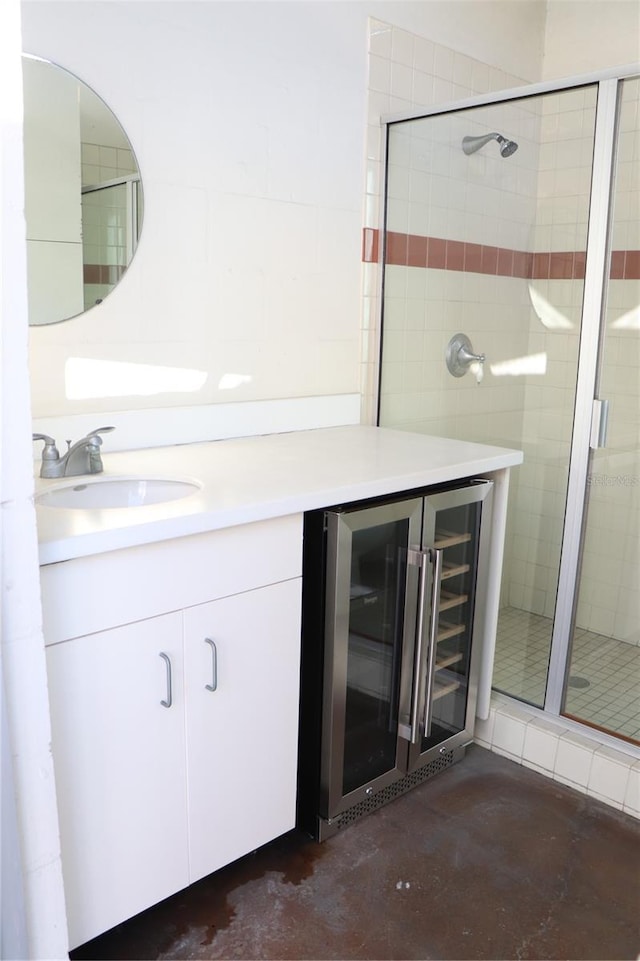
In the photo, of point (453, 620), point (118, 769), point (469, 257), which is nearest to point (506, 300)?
point (469, 257)

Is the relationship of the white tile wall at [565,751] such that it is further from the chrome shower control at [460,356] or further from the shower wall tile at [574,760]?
the chrome shower control at [460,356]

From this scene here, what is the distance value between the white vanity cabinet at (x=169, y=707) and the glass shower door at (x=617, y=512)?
105 centimetres

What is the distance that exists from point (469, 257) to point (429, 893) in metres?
1.97

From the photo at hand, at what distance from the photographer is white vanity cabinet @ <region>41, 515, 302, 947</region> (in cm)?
154

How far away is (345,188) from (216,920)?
220 centimetres

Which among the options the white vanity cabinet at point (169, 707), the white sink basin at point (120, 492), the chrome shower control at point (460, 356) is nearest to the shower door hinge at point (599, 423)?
the chrome shower control at point (460, 356)

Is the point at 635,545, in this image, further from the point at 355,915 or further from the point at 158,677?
the point at 158,677

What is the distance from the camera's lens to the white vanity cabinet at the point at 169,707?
1.54 metres

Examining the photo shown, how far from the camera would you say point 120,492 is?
202cm

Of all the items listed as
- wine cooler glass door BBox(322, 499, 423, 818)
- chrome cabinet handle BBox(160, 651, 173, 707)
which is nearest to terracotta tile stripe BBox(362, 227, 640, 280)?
wine cooler glass door BBox(322, 499, 423, 818)

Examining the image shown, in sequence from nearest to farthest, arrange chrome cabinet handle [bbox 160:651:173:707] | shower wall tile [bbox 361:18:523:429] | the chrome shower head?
1. chrome cabinet handle [bbox 160:651:173:707]
2. the chrome shower head
3. shower wall tile [bbox 361:18:523:429]

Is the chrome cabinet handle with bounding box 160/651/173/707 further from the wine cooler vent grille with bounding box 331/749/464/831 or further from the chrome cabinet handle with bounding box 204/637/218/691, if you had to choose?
the wine cooler vent grille with bounding box 331/749/464/831

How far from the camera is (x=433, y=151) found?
110 inches

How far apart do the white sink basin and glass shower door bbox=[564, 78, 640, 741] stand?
124 centimetres
